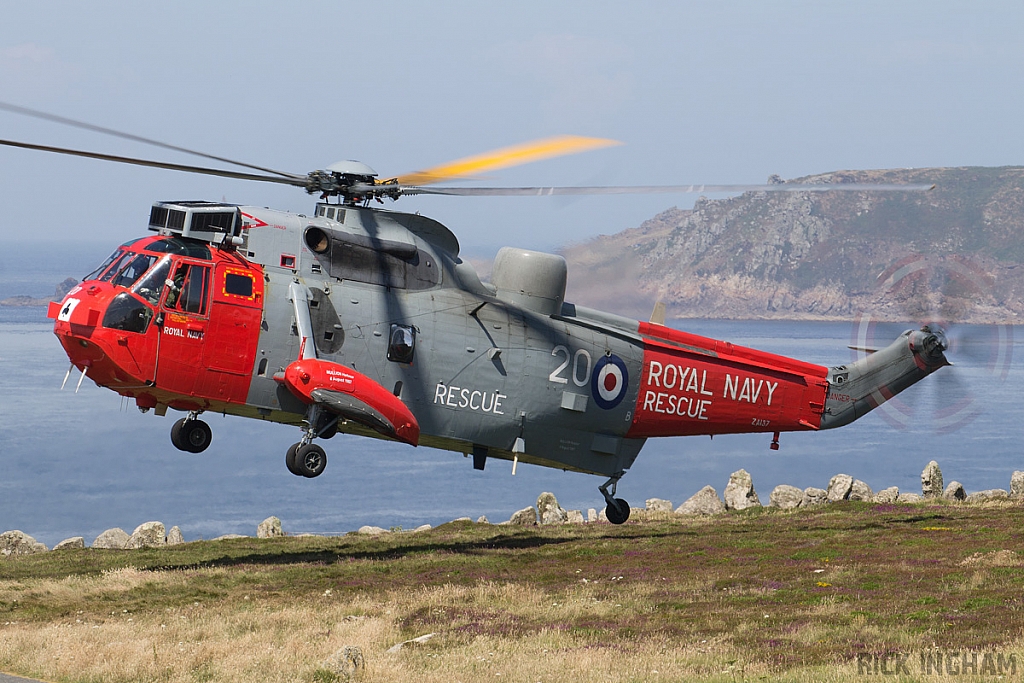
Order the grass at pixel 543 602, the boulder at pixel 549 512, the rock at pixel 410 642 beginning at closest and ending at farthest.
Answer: the grass at pixel 543 602 < the rock at pixel 410 642 < the boulder at pixel 549 512

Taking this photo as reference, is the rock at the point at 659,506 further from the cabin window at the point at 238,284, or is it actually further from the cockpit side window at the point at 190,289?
the cockpit side window at the point at 190,289

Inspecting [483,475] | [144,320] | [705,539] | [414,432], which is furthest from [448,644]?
[483,475]

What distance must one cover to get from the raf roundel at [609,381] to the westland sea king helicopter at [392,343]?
0.05m

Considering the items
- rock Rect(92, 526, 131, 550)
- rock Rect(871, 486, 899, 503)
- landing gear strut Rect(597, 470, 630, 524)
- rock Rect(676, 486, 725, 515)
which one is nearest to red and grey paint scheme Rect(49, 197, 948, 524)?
landing gear strut Rect(597, 470, 630, 524)

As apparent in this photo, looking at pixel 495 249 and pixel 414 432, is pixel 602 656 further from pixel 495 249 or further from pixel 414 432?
pixel 495 249

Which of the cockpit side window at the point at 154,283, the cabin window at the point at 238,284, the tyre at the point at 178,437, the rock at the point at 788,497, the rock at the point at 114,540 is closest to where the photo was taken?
the cockpit side window at the point at 154,283

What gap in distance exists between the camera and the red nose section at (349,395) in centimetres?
1973

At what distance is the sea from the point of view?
285 ft

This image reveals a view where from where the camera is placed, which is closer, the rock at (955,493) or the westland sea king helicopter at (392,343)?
the westland sea king helicopter at (392,343)

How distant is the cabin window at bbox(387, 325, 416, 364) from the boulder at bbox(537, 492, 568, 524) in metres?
15.3

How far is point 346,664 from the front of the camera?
555 inches

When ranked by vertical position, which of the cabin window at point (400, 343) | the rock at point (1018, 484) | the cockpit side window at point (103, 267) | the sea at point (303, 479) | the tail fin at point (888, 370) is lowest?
the sea at point (303, 479)

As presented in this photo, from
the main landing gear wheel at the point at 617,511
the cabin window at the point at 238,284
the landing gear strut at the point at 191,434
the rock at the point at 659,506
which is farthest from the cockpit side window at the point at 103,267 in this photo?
the rock at the point at 659,506

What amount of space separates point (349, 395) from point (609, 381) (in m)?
6.11
